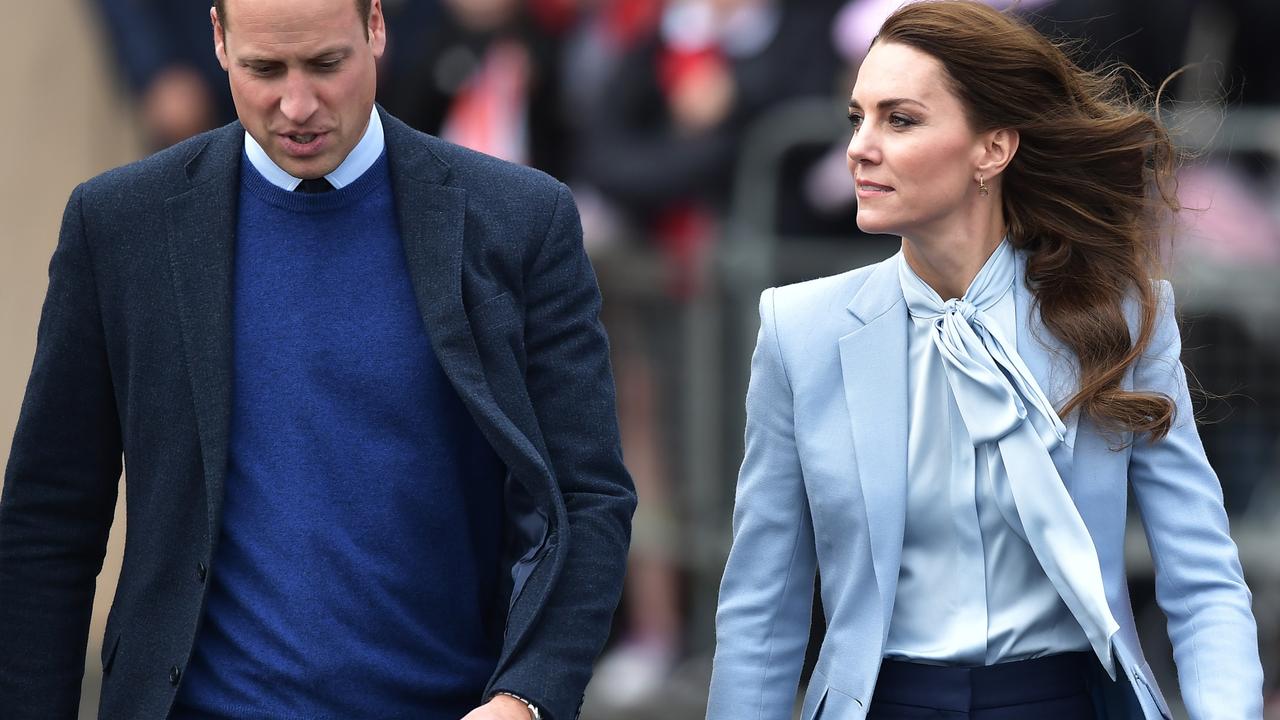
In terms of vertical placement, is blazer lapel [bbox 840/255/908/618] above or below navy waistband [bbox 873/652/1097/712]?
above

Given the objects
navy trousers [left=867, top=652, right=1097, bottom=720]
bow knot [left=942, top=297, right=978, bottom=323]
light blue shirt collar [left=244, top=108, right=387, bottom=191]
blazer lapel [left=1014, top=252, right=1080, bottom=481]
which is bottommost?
navy trousers [left=867, top=652, right=1097, bottom=720]

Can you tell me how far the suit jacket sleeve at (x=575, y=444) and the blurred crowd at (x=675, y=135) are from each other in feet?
11.0

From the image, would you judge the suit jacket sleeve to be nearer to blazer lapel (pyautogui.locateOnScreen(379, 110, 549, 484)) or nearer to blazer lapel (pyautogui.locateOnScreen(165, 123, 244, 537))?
blazer lapel (pyautogui.locateOnScreen(379, 110, 549, 484))

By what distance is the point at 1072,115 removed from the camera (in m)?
4.31

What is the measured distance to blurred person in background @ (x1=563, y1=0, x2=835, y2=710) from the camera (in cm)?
798

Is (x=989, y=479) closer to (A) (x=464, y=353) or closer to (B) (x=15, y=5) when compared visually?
(A) (x=464, y=353)

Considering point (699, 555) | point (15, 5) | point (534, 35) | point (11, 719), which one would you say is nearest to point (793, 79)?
point (534, 35)

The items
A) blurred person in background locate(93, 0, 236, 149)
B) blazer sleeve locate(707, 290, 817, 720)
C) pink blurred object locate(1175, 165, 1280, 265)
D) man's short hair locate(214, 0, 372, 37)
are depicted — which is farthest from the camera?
blurred person in background locate(93, 0, 236, 149)

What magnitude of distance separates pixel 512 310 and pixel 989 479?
0.90 meters

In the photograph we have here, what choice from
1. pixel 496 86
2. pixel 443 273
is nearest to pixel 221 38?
pixel 443 273

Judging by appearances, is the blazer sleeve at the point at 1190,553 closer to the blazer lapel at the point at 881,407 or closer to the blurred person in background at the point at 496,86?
the blazer lapel at the point at 881,407

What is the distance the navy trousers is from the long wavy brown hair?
17.6 inches

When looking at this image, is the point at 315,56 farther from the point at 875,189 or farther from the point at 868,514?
the point at 868,514

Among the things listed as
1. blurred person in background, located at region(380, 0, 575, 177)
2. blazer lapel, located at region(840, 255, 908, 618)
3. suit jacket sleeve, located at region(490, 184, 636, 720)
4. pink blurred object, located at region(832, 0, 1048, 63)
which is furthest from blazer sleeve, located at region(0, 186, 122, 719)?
blurred person in background, located at region(380, 0, 575, 177)
